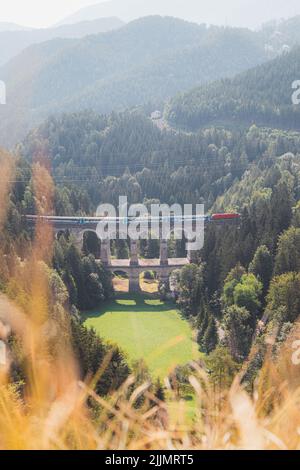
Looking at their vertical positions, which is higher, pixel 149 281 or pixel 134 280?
pixel 134 280

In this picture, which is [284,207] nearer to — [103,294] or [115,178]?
[103,294]

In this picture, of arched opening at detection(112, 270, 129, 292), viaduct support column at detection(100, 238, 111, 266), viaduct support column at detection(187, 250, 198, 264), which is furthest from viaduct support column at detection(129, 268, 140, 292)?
viaduct support column at detection(187, 250, 198, 264)

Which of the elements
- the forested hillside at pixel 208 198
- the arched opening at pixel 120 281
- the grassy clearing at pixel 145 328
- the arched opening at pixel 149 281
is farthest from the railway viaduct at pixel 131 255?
the grassy clearing at pixel 145 328

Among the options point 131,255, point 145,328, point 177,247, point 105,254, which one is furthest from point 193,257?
point 145,328

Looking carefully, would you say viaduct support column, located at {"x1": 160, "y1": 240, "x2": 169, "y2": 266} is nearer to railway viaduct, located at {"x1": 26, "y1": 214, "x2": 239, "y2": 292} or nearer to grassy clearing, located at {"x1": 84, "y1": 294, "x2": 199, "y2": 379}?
railway viaduct, located at {"x1": 26, "y1": 214, "x2": 239, "y2": 292}

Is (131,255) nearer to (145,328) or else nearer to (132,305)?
(132,305)

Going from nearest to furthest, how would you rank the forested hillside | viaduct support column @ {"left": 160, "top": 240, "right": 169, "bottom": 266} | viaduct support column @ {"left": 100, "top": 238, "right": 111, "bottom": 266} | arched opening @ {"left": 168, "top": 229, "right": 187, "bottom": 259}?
the forested hillside → viaduct support column @ {"left": 100, "top": 238, "right": 111, "bottom": 266} → viaduct support column @ {"left": 160, "top": 240, "right": 169, "bottom": 266} → arched opening @ {"left": 168, "top": 229, "right": 187, "bottom": 259}

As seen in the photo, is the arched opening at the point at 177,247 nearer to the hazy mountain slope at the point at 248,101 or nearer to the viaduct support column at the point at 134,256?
the viaduct support column at the point at 134,256
